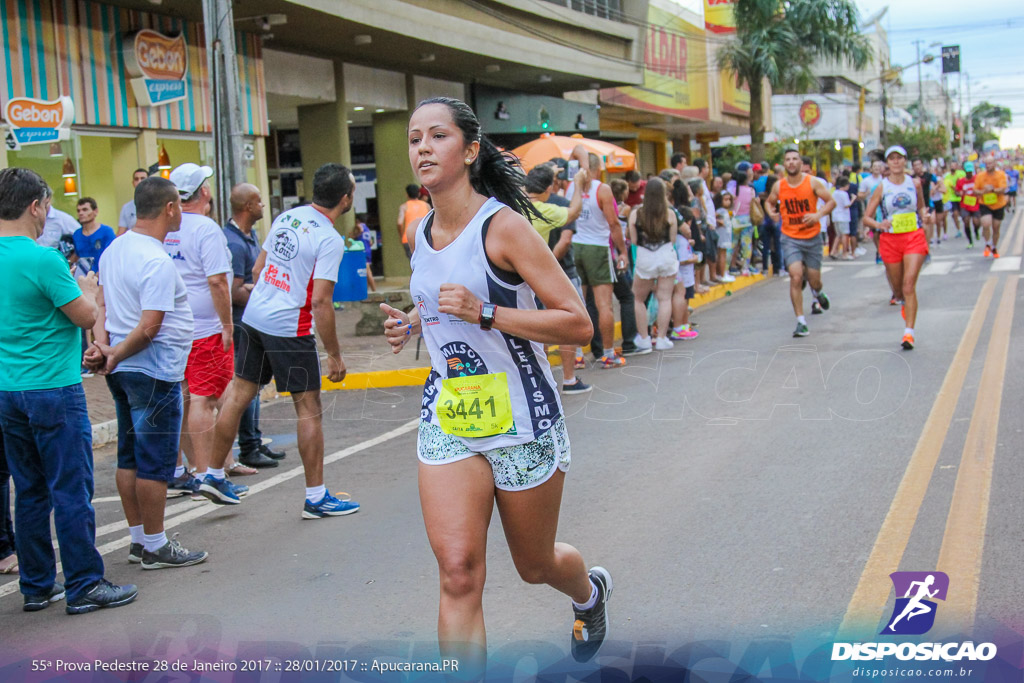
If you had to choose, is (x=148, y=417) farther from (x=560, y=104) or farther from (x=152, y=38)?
(x=560, y=104)

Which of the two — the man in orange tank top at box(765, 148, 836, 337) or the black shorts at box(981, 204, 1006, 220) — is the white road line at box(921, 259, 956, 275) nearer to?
the black shorts at box(981, 204, 1006, 220)

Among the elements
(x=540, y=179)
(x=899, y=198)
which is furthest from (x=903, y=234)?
(x=540, y=179)

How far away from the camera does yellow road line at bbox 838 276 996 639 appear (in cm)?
415

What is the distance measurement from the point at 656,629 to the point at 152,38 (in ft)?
39.3

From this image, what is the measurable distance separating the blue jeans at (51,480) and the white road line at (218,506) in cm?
49

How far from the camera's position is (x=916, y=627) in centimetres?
402

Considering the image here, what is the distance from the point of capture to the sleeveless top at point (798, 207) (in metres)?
12.0

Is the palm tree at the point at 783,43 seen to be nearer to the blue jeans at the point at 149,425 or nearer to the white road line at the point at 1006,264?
the white road line at the point at 1006,264

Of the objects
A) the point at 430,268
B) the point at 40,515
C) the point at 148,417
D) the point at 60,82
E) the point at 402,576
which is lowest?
the point at 402,576

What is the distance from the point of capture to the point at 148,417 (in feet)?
17.3

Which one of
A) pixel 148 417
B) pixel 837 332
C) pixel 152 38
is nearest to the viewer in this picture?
pixel 148 417

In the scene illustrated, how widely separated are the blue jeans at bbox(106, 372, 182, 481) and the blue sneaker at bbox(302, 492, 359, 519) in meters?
0.98

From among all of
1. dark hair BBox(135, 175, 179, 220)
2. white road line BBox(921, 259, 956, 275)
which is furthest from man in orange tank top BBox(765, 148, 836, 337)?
dark hair BBox(135, 175, 179, 220)

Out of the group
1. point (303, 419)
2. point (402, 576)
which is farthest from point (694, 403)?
point (402, 576)
